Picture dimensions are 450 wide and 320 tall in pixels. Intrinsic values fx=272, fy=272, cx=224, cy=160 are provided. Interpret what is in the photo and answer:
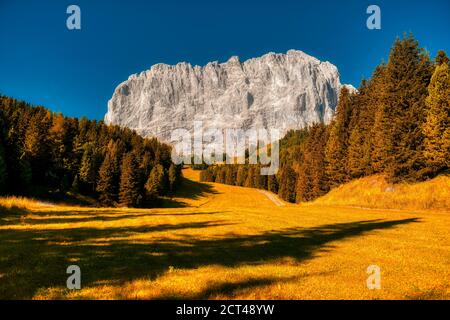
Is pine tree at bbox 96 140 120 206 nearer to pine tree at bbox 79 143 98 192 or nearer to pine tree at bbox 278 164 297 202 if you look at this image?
pine tree at bbox 79 143 98 192

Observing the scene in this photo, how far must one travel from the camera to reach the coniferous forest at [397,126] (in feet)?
122

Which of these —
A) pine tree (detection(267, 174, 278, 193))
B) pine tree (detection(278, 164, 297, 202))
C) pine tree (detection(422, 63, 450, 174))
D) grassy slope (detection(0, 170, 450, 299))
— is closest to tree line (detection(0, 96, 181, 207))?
pine tree (detection(278, 164, 297, 202))

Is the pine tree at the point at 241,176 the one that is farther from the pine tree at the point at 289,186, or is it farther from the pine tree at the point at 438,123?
the pine tree at the point at 438,123

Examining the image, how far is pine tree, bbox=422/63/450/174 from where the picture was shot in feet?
117

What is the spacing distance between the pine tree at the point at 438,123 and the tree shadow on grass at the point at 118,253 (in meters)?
28.2

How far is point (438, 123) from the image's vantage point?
36500 millimetres

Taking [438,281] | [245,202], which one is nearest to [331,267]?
[438,281]

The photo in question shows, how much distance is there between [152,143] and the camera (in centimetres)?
14125

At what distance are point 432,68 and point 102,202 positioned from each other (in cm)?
8382

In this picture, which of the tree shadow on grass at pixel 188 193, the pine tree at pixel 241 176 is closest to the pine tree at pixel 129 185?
the tree shadow on grass at pixel 188 193

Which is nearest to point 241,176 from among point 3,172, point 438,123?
point 3,172

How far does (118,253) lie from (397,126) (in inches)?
1827

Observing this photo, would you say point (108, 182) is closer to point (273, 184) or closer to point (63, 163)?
point (63, 163)
